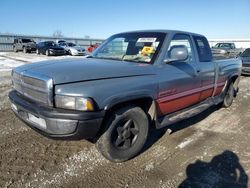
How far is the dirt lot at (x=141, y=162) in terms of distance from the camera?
305cm

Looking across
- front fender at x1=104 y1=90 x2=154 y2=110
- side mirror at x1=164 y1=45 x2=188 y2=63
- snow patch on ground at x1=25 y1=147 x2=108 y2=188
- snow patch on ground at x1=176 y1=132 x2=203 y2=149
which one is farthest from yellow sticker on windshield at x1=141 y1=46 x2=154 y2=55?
snow patch on ground at x1=25 y1=147 x2=108 y2=188

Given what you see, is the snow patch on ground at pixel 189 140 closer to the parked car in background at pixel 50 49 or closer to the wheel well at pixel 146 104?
the wheel well at pixel 146 104

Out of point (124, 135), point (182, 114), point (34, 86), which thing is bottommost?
point (124, 135)

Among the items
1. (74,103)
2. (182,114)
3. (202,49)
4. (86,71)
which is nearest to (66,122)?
(74,103)

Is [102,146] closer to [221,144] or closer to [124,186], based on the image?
[124,186]

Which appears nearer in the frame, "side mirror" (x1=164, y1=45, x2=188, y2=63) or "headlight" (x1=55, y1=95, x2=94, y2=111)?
"headlight" (x1=55, y1=95, x2=94, y2=111)

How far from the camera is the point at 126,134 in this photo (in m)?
3.47

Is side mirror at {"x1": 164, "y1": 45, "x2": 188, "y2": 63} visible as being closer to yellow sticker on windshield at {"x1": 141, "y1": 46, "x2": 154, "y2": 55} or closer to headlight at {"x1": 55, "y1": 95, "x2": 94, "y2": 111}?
yellow sticker on windshield at {"x1": 141, "y1": 46, "x2": 154, "y2": 55}

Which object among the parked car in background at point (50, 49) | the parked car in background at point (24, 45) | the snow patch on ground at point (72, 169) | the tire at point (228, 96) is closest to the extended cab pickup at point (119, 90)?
the snow patch on ground at point (72, 169)

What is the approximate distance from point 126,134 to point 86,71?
1088 millimetres

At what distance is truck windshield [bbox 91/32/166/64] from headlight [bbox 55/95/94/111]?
1398 mm

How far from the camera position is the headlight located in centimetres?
281

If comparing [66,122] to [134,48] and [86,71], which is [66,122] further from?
[134,48]

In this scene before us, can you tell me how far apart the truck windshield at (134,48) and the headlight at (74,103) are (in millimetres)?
1398
